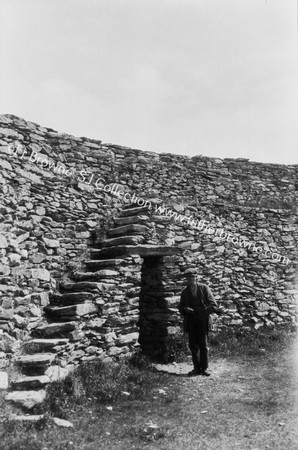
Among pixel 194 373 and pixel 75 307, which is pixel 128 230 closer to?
pixel 75 307

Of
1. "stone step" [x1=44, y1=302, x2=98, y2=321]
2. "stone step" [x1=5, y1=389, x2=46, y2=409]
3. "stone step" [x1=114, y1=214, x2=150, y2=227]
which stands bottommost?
"stone step" [x1=5, y1=389, x2=46, y2=409]

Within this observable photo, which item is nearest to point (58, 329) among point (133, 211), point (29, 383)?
point (29, 383)

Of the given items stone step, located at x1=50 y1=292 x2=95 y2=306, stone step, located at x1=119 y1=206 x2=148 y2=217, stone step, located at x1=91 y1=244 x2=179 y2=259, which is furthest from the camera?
stone step, located at x1=119 y1=206 x2=148 y2=217

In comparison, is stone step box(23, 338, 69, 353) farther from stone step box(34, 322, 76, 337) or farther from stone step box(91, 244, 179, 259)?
stone step box(91, 244, 179, 259)

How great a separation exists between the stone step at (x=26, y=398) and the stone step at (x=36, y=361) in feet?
2.24

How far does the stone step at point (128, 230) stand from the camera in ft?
33.7

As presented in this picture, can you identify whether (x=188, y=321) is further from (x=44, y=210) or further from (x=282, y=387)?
(x=44, y=210)

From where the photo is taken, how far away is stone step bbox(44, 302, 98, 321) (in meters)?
8.02

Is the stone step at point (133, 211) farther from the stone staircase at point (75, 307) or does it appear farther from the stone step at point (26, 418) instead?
the stone step at point (26, 418)

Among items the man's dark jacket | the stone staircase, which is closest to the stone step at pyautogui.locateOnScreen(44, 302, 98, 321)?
the stone staircase

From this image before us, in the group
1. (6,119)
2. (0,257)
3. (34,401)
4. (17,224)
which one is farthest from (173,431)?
(6,119)

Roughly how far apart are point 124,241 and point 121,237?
17cm

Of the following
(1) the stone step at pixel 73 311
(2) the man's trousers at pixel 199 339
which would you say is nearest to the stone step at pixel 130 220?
(1) the stone step at pixel 73 311

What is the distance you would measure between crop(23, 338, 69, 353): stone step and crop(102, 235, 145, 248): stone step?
3104 mm
